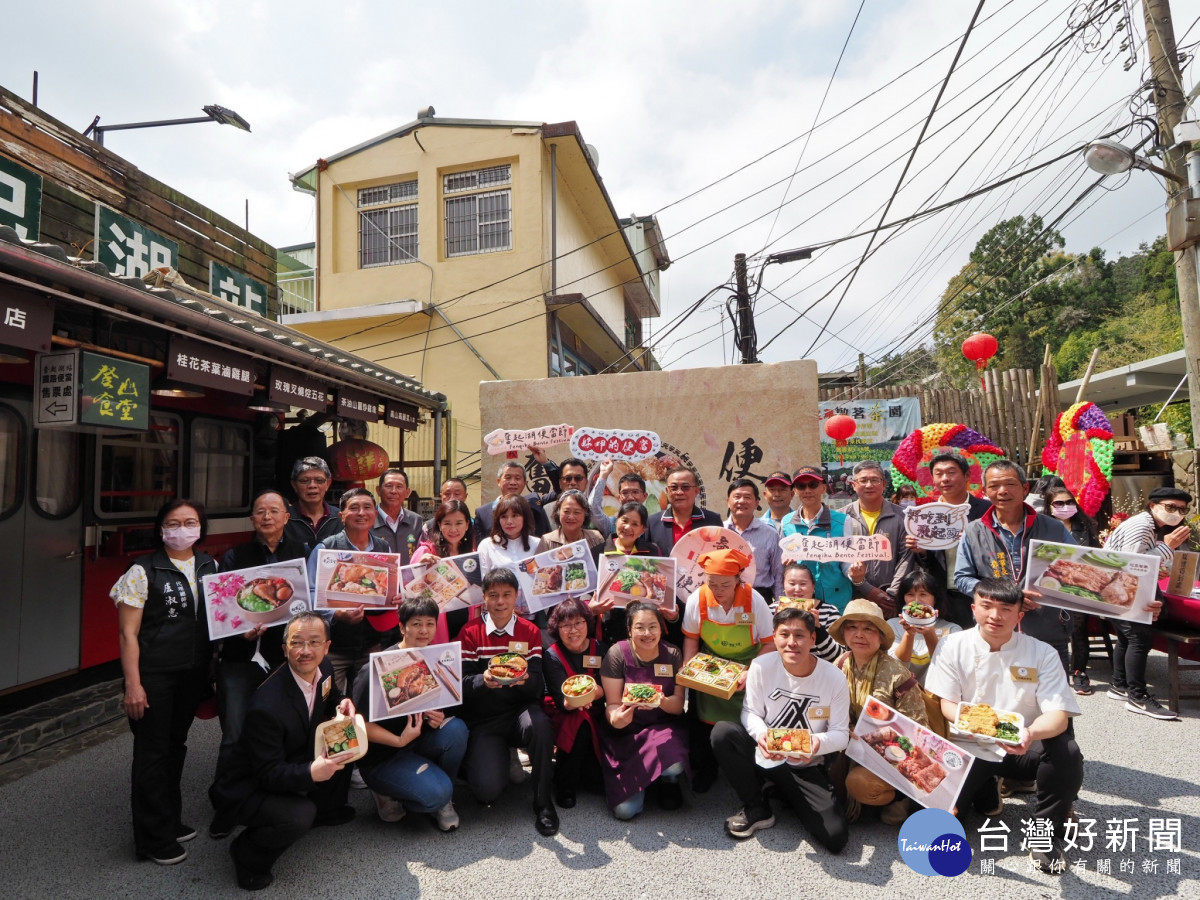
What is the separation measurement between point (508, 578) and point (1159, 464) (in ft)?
34.8

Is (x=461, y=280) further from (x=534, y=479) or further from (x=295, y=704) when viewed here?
(x=295, y=704)

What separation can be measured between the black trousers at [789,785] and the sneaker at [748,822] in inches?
1.3

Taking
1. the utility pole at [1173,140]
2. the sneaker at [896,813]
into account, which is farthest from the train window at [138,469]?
the utility pole at [1173,140]

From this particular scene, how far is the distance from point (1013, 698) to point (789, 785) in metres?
1.26

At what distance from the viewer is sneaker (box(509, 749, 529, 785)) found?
164 inches

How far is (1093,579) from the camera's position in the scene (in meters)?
3.81

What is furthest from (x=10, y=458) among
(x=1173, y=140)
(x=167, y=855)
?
(x=1173, y=140)

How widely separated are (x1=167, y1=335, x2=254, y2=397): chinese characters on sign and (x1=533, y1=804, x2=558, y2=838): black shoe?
12.5ft

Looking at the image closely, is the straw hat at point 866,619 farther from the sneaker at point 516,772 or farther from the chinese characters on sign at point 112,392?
the chinese characters on sign at point 112,392

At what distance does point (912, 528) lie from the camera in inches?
170

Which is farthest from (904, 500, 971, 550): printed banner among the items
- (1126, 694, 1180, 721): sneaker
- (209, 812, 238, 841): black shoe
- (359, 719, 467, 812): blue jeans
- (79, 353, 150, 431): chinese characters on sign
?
(79, 353, 150, 431): chinese characters on sign

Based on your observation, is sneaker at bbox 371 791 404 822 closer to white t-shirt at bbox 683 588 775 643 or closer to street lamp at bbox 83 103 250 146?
white t-shirt at bbox 683 588 775 643

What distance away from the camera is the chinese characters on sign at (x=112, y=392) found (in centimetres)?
413

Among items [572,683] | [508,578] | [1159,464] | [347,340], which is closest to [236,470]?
[508,578]
